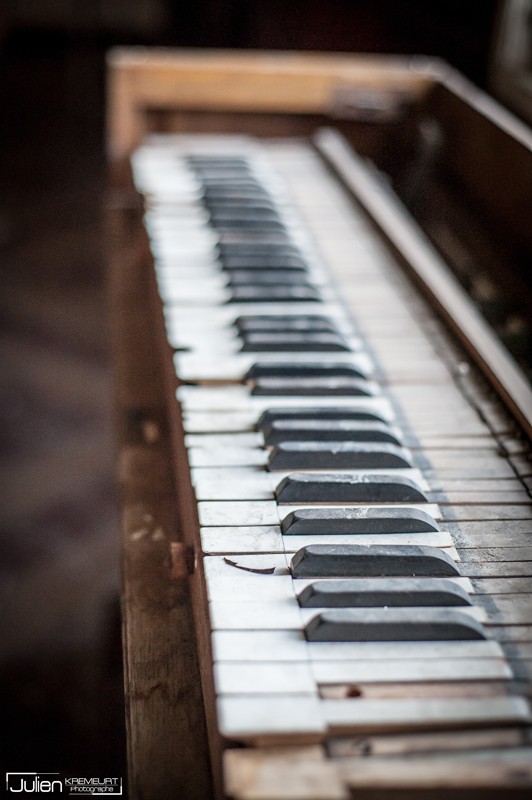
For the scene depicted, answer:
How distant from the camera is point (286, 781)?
0.95 metres

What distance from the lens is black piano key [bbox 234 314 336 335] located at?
197cm

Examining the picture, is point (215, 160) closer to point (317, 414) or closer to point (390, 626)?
point (317, 414)

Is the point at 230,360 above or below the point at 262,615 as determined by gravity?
above

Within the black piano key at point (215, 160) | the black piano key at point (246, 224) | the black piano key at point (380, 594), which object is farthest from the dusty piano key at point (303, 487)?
the black piano key at point (215, 160)

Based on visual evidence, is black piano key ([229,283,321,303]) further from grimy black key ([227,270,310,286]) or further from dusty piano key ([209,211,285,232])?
dusty piano key ([209,211,285,232])

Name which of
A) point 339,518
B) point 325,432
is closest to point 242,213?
point 325,432

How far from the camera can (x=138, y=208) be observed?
2896 millimetres

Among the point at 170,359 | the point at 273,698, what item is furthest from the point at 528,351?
the point at 273,698

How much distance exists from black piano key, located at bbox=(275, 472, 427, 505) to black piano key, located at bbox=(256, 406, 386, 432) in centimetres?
18

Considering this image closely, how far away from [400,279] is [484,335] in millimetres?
453

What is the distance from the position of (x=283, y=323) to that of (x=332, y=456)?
542 mm

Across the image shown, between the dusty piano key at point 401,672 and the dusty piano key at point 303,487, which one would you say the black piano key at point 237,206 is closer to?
the dusty piano key at point 303,487

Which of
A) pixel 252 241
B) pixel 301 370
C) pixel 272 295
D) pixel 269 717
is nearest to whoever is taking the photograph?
pixel 269 717

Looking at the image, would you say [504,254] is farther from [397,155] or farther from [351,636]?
[351,636]
